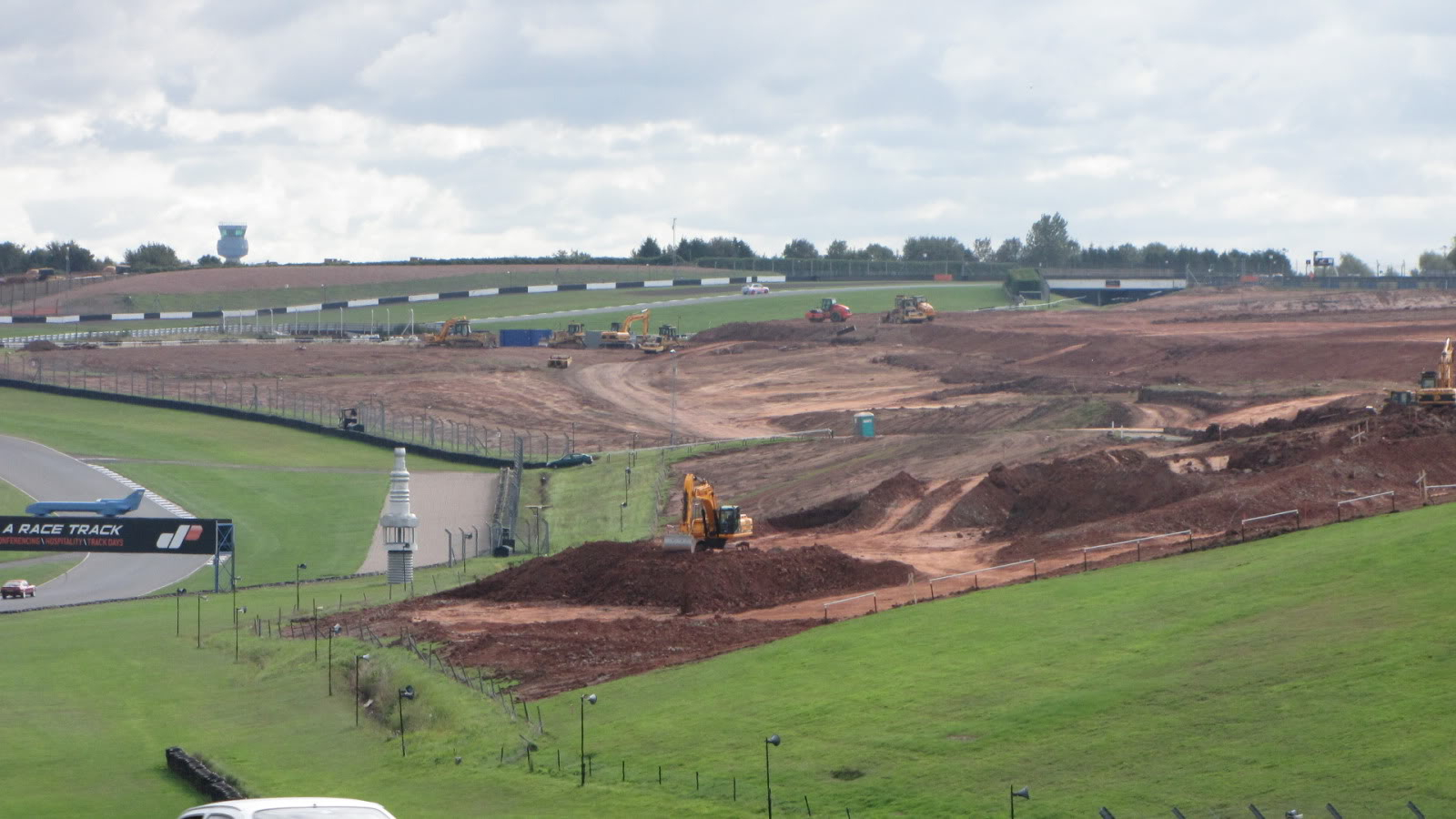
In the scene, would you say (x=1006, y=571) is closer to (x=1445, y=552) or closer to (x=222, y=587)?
(x=1445, y=552)

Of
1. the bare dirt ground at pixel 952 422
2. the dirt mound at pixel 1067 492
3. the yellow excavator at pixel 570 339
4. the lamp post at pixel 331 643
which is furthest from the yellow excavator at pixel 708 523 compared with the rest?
the yellow excavator at pixel 570 339

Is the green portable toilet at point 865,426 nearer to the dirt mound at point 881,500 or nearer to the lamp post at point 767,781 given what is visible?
the dirt mound at point 881,500

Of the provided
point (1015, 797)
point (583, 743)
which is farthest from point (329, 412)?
point (1015, 797)

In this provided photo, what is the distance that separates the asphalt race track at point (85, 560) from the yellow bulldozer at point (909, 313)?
78898mm

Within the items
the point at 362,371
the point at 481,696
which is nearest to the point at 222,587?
the point at 481,696

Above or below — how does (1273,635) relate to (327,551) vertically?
above

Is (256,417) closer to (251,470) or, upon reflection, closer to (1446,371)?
(251,470)

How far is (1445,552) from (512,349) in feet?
371

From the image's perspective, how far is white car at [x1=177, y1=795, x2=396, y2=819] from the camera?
643 inches

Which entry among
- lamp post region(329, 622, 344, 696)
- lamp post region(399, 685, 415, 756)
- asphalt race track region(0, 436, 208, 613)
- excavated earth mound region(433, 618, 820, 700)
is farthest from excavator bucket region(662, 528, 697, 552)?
asphalt race track region(0, 436, 208, 613)

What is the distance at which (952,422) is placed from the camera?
308ft

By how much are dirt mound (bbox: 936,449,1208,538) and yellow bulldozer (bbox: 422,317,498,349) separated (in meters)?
85.3

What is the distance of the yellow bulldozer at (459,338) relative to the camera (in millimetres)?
147125

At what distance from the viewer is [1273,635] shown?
3494 cm
